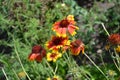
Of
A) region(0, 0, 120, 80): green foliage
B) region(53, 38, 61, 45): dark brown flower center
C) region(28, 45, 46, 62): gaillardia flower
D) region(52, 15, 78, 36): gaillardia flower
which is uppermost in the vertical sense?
region(52, 15, 78, 36): gaillardia flower

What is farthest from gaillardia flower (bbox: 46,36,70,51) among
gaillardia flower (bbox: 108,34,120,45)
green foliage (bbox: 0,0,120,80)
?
green foliage (bbox: 0,0,120,80)

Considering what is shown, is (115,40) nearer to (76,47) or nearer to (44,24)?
(76,47)

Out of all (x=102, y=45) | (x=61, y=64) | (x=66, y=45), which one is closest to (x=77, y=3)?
(x=102, y=45)

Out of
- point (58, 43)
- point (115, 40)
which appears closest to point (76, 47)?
point (58, 43)

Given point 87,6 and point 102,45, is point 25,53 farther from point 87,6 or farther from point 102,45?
point 87,6

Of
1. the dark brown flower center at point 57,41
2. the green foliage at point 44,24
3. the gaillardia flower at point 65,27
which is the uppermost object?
the gaillardia flower at point 65,27

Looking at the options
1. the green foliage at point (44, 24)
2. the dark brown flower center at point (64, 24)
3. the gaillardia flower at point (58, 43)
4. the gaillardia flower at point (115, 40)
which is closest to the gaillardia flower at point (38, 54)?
the gaillardia flower at point (58, 43)

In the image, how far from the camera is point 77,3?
3.78m

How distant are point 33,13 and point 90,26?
1.71 feet

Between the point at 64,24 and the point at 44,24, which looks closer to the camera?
the point at 64,24

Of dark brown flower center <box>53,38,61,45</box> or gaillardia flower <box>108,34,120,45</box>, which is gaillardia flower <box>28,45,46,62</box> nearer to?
dark brown flower center <box>53,38,61,45</box>

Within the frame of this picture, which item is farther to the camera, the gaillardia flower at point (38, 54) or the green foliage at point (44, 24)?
the green foliage at point (44, 24)

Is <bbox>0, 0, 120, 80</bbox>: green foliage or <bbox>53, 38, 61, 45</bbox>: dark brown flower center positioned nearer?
<bbox>53, 38, 61, 45</bbox>: dark brown flower center

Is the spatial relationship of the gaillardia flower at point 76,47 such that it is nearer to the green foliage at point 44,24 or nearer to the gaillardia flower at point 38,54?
the gaillardia flower at point 38,54
